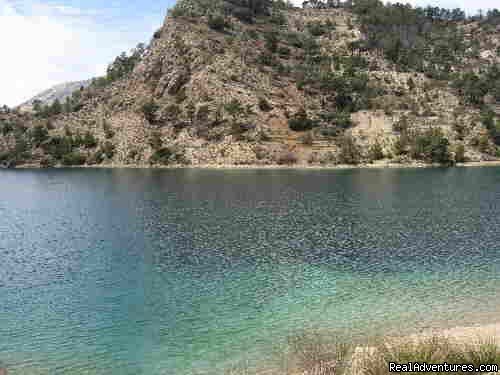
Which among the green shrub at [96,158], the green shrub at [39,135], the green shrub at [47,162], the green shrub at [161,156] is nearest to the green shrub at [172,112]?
the green shrub at [161,156]

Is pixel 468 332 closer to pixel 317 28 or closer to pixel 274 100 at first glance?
pixel 274 100

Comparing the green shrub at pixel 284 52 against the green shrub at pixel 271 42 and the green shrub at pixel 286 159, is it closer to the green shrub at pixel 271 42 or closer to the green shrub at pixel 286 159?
the green shrub at pixel 271 42

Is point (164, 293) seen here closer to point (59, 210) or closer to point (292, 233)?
point (292, 233)

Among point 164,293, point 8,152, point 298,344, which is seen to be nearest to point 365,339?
point 298,344

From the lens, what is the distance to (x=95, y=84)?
126 meters

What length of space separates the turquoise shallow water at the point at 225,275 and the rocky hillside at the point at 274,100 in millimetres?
38785

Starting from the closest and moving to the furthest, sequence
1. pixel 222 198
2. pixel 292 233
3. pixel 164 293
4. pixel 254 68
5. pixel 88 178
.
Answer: pixel 164 293, pixel 292 233, pixel 222 198, pixel 88 178, pixel 254 68

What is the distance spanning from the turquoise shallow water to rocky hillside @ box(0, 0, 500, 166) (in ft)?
127

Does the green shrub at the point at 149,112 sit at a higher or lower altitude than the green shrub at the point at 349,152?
higher

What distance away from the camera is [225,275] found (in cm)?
2408

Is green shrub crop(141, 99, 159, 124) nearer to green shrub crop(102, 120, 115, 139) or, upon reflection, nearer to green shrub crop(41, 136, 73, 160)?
green shrub crop(102, 120, 115, 139)

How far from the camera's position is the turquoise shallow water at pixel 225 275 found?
16.7 m

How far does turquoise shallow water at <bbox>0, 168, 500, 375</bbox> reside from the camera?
16.7 meters

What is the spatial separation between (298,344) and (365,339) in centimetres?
232
